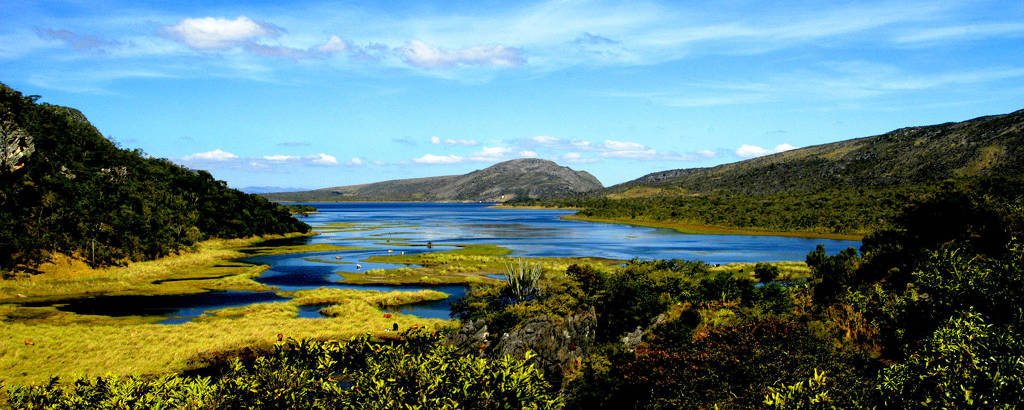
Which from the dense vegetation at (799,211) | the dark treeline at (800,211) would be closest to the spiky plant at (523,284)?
the dark treeline at (800,211)

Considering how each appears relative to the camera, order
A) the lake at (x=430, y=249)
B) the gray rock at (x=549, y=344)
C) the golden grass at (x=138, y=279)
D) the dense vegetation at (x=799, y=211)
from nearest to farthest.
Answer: the gray rock at (x=549, y=344) → the lake at (x=430, y=249) → the golden grass at (x=138, y=279) → the dense vegetation at (x=799, y=211)

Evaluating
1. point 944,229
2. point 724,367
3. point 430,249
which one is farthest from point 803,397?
point 430,249

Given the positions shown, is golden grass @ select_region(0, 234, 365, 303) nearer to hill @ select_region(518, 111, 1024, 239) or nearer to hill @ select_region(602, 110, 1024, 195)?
hill @ select_region(518, 111, 1024, 239)

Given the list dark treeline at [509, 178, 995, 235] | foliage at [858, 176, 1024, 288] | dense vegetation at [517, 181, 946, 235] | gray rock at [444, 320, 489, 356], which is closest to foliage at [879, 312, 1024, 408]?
gray rock at [444, 320, 489, 356]

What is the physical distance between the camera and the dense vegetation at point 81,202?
55.7 metres

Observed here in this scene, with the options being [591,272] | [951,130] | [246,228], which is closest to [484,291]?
[591,272]

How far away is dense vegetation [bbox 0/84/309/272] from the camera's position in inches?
2191

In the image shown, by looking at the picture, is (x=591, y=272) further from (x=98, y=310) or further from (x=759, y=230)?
(x=759, y=230)

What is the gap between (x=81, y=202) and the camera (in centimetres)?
6194

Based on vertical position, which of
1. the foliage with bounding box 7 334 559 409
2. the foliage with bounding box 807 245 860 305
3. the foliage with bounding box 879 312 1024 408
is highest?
the foliage with bounding box 879 312 1024 408

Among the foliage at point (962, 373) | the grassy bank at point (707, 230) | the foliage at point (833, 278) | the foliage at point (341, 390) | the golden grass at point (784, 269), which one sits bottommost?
the golden grass at point (784, 269)

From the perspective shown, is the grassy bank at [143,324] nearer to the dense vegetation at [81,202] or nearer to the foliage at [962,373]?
the dense vegetation at [81,202]

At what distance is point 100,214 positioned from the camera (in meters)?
62.8

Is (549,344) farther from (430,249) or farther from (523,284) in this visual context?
(430,249)
